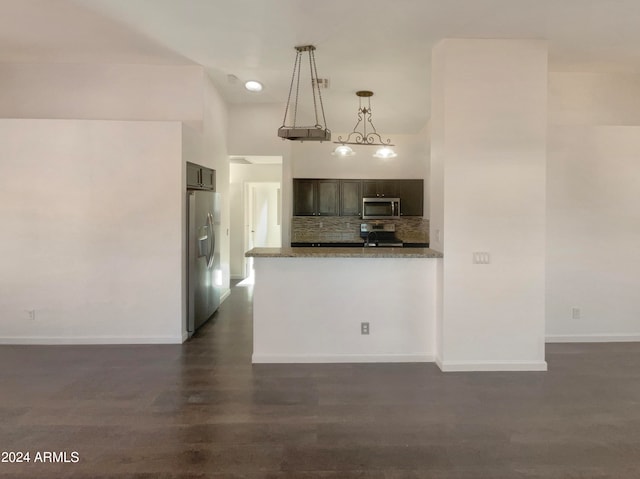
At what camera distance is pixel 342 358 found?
12.3ft

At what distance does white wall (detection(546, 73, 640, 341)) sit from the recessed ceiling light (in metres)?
3.36

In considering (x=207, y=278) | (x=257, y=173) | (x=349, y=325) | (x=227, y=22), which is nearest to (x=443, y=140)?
(x=349, y=325)

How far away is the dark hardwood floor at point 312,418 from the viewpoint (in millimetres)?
2197

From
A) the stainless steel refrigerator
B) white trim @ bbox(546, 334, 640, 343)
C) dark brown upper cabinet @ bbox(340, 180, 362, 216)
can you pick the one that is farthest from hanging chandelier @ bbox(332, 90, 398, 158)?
white trim @ bbox(546, 334, 640, 343)

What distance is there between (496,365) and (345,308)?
1.43 meters

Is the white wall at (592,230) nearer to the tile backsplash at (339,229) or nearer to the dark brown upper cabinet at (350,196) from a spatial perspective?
the tile backsplash at (339,229)

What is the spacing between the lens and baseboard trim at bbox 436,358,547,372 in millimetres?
3570

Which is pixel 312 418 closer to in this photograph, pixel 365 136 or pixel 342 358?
pixel 342 358

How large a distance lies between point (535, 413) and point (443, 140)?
2.25 m

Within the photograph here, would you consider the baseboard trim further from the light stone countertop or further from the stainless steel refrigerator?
the stainless steel refrigerator

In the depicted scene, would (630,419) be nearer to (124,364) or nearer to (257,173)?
(124,364)

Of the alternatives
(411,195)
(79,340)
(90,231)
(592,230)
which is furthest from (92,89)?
(592,230)

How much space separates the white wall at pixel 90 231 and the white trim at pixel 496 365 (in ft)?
9.25

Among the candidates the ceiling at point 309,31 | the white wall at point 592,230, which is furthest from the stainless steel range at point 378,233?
the white wall at point 592,230
